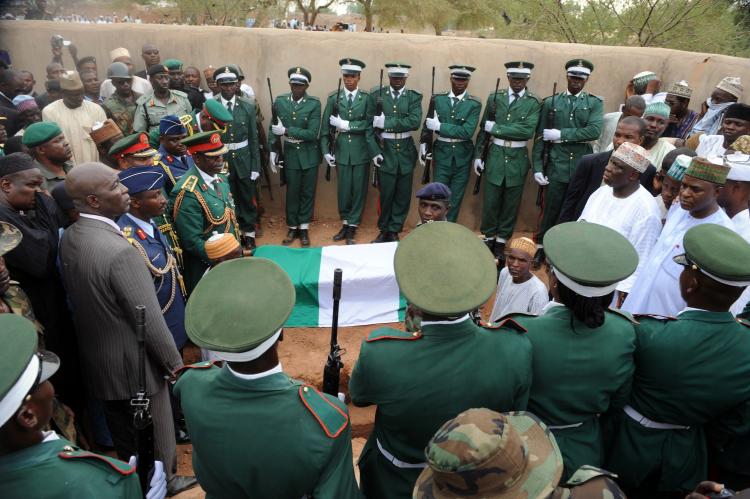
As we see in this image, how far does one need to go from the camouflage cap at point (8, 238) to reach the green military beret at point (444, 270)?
175cm

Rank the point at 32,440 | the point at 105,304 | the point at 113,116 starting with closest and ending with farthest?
the point at 32,440 < the point at 105,304 < the point at 113,116

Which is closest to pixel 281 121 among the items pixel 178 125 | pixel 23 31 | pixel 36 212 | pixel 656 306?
pixel 178 125

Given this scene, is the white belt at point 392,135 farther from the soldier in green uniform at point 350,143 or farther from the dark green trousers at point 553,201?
the dark green trousers at point 553,201

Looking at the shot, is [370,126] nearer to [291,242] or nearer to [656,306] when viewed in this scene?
[291,242]

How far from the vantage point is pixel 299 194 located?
6738 millimetres

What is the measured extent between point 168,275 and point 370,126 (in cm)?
388

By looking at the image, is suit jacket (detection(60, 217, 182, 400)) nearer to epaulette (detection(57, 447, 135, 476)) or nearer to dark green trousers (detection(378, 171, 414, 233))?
epaulette (detection(57, 447, 135, 476))

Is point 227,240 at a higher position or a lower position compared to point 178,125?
lower

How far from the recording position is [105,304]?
2576 mm

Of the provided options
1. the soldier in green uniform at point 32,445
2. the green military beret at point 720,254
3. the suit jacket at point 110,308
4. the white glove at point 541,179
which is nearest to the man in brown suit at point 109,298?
the suit jacket at point 110,308

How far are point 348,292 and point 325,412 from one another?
3.18 meters

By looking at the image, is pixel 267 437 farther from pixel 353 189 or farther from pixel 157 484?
pixel 353 189

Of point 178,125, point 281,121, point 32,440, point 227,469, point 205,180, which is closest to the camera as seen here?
point 32,440

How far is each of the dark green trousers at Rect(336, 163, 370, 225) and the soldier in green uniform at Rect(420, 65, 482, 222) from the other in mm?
848
